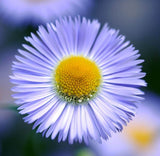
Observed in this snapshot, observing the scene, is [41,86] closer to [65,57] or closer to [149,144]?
[65,57]

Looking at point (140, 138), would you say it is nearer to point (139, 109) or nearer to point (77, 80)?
point (139, 109)

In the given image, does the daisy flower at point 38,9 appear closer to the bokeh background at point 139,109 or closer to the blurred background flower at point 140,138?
the bokeh background at point 139,109

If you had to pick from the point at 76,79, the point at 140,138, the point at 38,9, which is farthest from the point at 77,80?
the point at 38,9

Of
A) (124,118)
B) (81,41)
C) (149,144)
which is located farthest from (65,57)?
(149,144)

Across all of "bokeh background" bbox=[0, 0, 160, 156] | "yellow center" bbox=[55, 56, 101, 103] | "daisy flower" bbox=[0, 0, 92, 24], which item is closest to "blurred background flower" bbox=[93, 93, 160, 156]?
"bokeh background" bbox=[0, 0, 160, 156]

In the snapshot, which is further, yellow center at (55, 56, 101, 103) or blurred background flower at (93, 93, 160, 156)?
blurred background flower at (93, 93, 160, 156)

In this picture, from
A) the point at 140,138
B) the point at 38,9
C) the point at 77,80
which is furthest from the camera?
the point at 38,9

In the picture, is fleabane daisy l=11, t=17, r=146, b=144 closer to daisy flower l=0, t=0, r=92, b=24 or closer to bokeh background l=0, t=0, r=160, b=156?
bokeh background l=0, t=0, r=160, b=156
